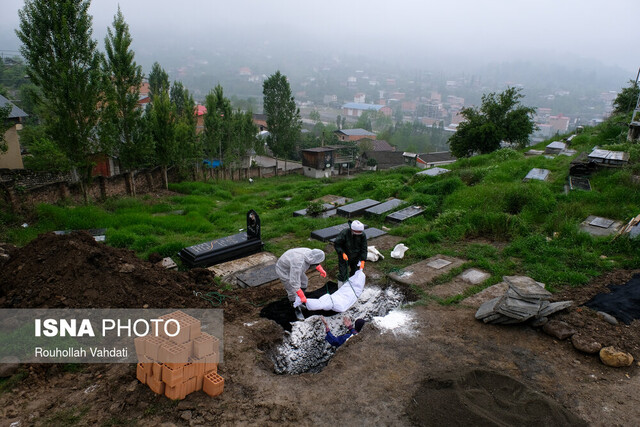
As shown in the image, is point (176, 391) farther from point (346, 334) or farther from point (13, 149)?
point (13, 149)

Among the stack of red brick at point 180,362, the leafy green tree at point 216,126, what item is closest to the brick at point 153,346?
the stack of red brick at point 180,362

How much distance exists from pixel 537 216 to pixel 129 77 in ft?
49.7

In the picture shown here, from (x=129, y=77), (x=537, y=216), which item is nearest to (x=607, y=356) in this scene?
(x=537, y=216)

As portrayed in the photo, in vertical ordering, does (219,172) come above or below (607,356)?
below

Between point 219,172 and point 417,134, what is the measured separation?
7447cm

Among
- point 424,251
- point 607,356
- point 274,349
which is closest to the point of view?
point 607,356

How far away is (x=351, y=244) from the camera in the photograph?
6941 mm

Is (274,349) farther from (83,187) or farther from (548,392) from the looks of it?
(83,187)

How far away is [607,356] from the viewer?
4.84m

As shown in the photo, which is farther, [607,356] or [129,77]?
[129,77]

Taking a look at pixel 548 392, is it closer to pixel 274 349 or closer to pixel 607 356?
pixel 607 356

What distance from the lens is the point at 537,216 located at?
409 inches

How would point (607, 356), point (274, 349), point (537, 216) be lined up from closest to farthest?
point (607, 356)
point (274, 349)
point (537, 216)

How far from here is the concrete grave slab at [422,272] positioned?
7.32 metres
